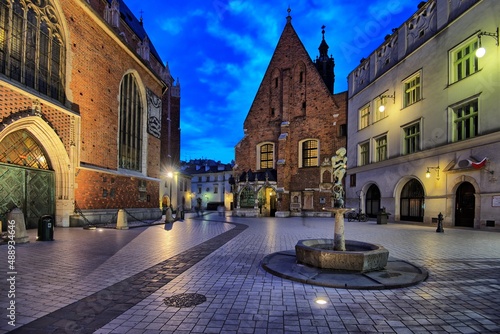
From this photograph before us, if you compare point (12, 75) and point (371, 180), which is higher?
point (12, 75)

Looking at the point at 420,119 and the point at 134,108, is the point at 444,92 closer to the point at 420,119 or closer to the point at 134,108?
the point at 420,119

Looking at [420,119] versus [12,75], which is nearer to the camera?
[12,75]

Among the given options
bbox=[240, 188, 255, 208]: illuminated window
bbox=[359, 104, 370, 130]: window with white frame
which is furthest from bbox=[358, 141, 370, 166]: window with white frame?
bbox=[240, 188, 255, 208]: illuminated window

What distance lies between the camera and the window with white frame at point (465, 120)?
51.9 feet

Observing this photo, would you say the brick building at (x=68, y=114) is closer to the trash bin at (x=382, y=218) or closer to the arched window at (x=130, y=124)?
the arched window at (x=130, y=124)

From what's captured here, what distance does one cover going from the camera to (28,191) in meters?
13.6

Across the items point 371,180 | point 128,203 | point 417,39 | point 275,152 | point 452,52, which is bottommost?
point 128,203

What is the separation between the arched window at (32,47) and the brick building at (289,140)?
66.9ft

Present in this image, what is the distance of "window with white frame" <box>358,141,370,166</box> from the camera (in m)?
26.5

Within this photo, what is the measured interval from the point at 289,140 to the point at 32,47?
24797 mm

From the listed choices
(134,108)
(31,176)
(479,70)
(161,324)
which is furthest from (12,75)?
(479,70)

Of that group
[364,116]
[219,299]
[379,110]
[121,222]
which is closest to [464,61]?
[379,110]

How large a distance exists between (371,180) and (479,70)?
11.8m

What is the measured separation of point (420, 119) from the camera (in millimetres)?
19609
